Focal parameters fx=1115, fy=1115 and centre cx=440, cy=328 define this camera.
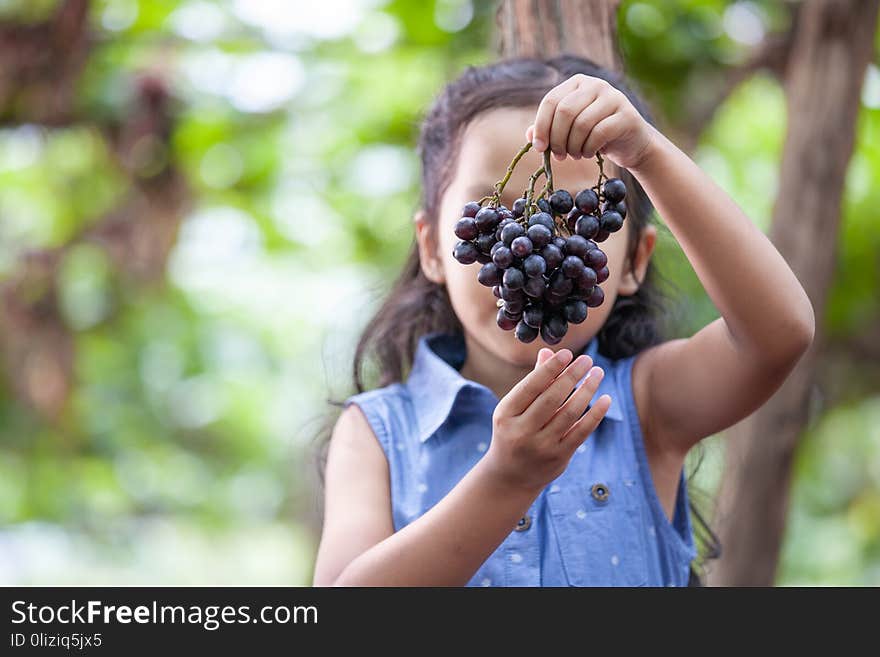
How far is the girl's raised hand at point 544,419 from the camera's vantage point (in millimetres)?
1047

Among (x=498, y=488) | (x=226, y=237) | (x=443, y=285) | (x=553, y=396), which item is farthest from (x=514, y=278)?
(x=226, y=237)

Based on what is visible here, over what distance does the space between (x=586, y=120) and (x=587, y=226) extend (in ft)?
0.33

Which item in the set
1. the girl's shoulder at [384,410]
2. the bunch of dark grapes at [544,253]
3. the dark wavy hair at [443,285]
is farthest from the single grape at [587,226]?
the girl's shoulder at [384,410]

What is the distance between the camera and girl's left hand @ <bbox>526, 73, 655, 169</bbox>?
1048 mm

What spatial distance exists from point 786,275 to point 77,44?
290cm

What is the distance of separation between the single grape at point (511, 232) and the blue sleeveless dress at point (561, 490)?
43cm

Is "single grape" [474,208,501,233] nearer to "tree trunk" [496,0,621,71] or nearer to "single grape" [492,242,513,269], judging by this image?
"single grape" [492,242,513,269]

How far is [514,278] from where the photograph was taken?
40.1 inches

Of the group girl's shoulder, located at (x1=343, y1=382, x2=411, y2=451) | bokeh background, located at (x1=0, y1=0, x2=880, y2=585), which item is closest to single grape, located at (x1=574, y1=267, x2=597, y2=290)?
girl's shoulder, located at (x1=343, y1=382, x2=411, y2=451)

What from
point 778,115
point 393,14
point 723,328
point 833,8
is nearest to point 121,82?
point 393,14

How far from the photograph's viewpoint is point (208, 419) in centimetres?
634

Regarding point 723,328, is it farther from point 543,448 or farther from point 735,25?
point 735,25

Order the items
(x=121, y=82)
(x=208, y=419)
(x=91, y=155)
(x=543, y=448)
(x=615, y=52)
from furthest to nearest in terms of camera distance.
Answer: (x=208, y=419)
(x=91, y=155)
(x=121, y=82)
(x=615, y=52)
(x=543, y=448)

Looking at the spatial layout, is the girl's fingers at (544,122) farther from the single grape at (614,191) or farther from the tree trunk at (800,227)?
the tree trunk at (800,227)
